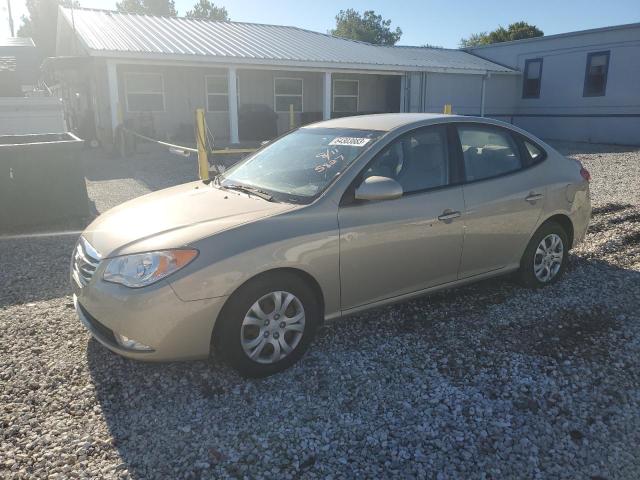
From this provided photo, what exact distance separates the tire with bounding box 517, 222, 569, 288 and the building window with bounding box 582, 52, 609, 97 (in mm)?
18402

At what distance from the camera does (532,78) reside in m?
23.2

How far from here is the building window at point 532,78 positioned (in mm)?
22797

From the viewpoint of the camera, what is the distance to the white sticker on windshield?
3.82 meters

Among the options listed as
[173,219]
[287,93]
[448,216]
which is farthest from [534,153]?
[287,93]

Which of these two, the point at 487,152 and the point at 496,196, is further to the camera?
the point at 487,152

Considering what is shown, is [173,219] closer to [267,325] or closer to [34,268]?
[267,325]

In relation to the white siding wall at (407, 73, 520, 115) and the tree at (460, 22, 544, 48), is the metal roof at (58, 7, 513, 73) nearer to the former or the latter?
the white siding wall at (407, 73, 520, 115)

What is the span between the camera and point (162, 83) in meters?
18.9

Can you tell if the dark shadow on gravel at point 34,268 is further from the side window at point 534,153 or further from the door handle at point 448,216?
the side window at point 534,153

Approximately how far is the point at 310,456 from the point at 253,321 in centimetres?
89

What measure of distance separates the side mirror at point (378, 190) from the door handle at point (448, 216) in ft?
1.88

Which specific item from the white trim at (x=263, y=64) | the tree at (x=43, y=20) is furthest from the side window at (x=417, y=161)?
the tree at (x=43, y=20)

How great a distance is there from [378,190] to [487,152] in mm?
1483

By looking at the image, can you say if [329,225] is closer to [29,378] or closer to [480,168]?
[480,168]
